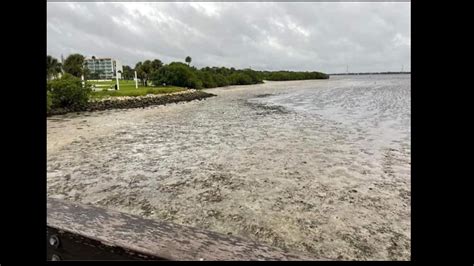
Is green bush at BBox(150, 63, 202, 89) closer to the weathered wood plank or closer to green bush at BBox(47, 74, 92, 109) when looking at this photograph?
green bush at BBox(47, 74, 92, 109)

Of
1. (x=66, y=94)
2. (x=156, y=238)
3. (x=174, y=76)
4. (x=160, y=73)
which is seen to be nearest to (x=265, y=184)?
(x=156, y=238)

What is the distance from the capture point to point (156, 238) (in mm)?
1130

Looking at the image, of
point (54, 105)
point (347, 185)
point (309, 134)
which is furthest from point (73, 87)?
point (347, 185)

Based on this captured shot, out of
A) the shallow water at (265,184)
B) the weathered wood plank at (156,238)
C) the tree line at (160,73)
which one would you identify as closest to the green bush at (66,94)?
the tree line at (160,73)

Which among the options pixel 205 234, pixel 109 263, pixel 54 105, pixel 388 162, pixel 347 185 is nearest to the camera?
pixel 109 263

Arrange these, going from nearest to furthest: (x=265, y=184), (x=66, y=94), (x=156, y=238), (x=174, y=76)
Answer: (x=156, y=238) < (x=265, y=184) < (x=66, y=94) < (x=174, y=76)

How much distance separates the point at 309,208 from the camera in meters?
5.83

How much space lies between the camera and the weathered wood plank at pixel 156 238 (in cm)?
102

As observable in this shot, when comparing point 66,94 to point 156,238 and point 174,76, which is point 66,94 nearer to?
point 156,238

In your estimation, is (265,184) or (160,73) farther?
(160,73)

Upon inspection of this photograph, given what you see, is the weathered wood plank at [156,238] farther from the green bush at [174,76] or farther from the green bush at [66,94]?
the green bush at [174,76]

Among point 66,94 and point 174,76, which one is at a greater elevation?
point 174,76
